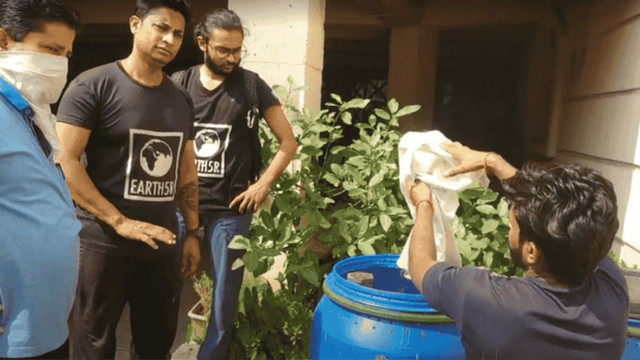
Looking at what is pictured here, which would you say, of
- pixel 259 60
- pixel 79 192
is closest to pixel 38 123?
pixel 79 192

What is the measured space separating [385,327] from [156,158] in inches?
44.8

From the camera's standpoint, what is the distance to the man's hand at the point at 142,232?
6.87ft

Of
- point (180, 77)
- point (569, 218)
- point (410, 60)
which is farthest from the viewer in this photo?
point (410, 60)

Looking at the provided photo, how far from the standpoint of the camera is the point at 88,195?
2070 mm

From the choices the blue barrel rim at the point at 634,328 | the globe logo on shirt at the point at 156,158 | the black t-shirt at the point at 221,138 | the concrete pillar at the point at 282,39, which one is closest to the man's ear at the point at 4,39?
the globe logo on shirt at the point at 156,158

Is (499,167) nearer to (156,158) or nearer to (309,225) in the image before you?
(309,225)

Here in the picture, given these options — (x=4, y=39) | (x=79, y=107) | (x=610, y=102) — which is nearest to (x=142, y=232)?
(x=79, y=107)

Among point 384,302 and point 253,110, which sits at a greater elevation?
point 253,110

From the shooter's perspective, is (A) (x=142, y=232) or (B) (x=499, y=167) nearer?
(B) (x=499, y=167)

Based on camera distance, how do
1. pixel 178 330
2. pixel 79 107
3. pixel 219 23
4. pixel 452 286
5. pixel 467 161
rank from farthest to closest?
pixel 178 330 → pixel 219 23 → pixel 79 107 → pixel 467 161 → pixel 452 286

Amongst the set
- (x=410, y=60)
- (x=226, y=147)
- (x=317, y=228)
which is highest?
(x=410, y=60)

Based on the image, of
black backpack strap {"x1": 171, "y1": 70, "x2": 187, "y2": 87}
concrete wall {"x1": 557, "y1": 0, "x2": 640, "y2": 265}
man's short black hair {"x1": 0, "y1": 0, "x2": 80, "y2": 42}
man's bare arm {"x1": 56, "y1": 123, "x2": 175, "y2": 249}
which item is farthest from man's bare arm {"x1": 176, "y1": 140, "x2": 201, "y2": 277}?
concrete wall {"x1": 557, "y1": 0, "x2": 640, "y2": 265}

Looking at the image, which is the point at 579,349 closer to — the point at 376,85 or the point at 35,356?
the point at 35,356

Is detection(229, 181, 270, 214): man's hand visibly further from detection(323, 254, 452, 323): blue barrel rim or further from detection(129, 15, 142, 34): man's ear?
detection(129, 15, 142, 34): man's ear
